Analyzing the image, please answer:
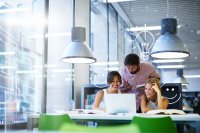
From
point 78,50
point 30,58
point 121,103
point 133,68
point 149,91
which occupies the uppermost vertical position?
point 78,50

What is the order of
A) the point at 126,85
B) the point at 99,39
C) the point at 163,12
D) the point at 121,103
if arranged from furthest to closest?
the point at 163,12
the point at 99,39
the point at 126,85
the point at 121,103

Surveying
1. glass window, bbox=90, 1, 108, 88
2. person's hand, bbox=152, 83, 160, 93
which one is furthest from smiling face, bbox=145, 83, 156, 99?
glass window, bbox=90, 1, 108, 88

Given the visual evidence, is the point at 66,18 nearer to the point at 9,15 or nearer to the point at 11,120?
the point at 9,15

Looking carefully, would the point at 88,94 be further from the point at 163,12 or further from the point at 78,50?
the point at 163,12

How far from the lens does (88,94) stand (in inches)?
201

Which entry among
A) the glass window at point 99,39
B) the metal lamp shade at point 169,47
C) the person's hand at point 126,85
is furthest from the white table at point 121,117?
the glass window at point 99,39

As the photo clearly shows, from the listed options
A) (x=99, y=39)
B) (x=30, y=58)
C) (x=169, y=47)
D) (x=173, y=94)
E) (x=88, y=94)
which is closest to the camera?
(x=30, y=58)

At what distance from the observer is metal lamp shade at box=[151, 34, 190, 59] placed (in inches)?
146

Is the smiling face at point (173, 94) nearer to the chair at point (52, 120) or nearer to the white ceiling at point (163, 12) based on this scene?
the chair at point (52, 120)

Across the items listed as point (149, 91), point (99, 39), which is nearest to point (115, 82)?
point (149, 91)

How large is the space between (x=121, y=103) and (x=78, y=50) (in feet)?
3.19

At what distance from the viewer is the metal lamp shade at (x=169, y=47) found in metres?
3.72

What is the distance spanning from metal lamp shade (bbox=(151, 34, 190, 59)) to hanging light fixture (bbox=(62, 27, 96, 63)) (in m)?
0.84

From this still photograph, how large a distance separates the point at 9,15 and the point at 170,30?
2.06 meters
